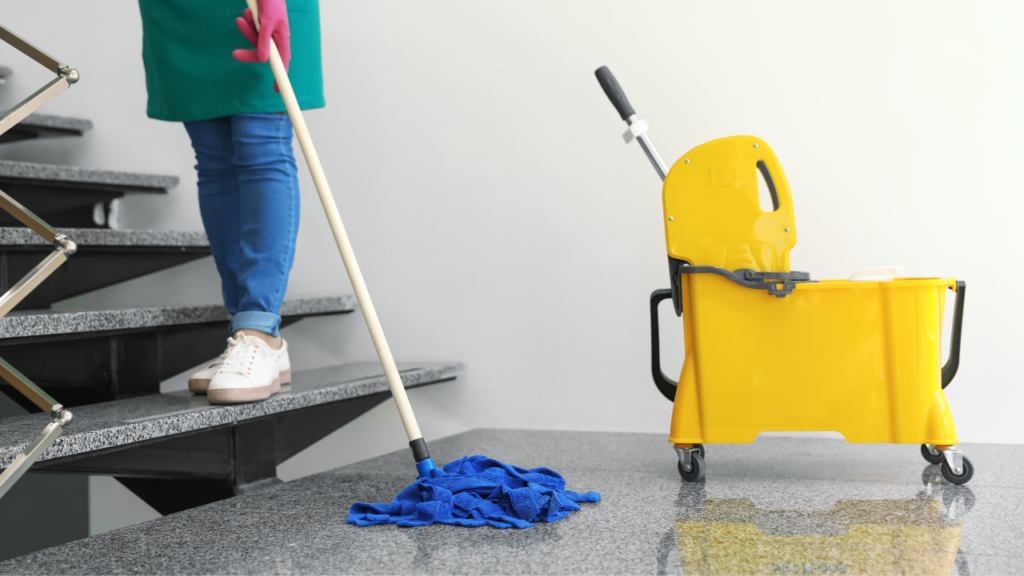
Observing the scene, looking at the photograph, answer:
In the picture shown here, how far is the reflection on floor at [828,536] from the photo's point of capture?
0.78m

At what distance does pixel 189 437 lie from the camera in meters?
1.16

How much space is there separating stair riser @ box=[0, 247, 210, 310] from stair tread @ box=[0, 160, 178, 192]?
0.25 metres

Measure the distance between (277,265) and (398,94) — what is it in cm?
71

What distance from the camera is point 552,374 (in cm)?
169

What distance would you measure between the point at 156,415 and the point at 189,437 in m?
0.08

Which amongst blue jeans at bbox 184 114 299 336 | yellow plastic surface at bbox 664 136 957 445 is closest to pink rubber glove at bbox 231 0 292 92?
blue jeans at bbox 184 114 299 336

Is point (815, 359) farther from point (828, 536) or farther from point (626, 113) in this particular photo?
point (626, 113)

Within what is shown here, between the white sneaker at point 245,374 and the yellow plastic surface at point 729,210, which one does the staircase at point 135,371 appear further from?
the yellow plastic surface at point 729,210

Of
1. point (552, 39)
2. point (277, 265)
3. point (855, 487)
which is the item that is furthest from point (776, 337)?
point (552, 39)

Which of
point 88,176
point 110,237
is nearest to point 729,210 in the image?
point 110,237

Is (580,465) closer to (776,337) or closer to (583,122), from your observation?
(776,337)

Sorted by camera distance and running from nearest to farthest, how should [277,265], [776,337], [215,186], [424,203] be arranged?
[776,337] < [277,265] < [215,186] < [424,203]

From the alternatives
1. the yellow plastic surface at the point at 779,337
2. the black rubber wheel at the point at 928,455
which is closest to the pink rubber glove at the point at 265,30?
the yellow plastic surface at the point at 779,337

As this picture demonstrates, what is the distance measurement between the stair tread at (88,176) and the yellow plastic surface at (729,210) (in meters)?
1.46
